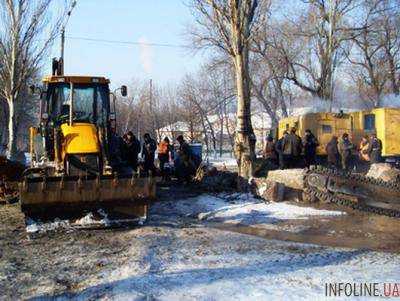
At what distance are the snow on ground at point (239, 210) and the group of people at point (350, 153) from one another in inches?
257

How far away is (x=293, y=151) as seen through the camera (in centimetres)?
1670

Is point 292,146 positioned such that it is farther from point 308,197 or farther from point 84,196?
point 84,196

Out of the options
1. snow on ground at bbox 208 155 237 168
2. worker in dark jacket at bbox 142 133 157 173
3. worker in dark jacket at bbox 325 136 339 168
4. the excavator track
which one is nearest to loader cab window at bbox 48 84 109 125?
the excavator track

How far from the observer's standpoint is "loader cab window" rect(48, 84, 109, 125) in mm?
11930

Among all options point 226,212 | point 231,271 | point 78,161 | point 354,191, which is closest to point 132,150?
point 226,212

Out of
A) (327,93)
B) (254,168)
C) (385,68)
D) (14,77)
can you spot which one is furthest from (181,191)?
(385,68)

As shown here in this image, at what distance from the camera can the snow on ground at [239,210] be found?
1108cm

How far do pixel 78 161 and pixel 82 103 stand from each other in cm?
179

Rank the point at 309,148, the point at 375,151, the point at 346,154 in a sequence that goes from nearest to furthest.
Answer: the point at 309,148
the point at 375,151
the point at 346,154

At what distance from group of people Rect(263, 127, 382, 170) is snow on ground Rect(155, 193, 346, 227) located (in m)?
3.93

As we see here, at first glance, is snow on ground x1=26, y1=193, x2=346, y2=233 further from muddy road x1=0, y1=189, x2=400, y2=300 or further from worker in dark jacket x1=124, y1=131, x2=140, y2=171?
worker in dark jacket x1=124, y1=131, x2=140, y2=171

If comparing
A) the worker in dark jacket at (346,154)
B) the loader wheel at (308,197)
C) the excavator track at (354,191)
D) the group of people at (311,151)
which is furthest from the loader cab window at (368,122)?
the loader wheel at (308,197)

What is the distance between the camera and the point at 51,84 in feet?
39.0

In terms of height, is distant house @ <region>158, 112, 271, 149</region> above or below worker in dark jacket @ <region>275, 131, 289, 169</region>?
above
